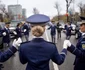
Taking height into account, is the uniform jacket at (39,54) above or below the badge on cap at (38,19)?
below

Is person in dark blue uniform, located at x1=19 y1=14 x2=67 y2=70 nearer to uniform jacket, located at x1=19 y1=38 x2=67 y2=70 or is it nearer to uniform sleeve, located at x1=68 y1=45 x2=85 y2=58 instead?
uniform jacket, located at x1=19 y1=38 x2=67 y2=70

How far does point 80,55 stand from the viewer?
4.42 m

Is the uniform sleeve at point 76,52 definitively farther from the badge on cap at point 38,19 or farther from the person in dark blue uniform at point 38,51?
the badge on cap at point 38,19

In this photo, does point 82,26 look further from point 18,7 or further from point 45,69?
point 18,7

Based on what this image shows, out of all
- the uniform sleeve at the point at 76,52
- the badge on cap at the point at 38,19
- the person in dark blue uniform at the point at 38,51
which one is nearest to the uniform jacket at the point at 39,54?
the person in dark blue uniform at the point at 38,51

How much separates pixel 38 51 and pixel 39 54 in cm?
5

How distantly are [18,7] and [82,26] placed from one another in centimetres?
6157

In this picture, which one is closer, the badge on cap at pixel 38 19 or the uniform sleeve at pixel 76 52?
the badge on cap at pixel 38 19

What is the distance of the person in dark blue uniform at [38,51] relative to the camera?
373 cm

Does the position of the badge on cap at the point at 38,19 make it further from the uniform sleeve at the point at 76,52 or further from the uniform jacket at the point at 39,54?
the uniform sleeve at the point at 76,52

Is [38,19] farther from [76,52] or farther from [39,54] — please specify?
[76,52]

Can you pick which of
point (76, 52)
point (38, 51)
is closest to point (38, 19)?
point (38, 51)

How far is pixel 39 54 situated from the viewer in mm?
3762

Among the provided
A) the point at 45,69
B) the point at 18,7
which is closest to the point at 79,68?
the point at 45,69
